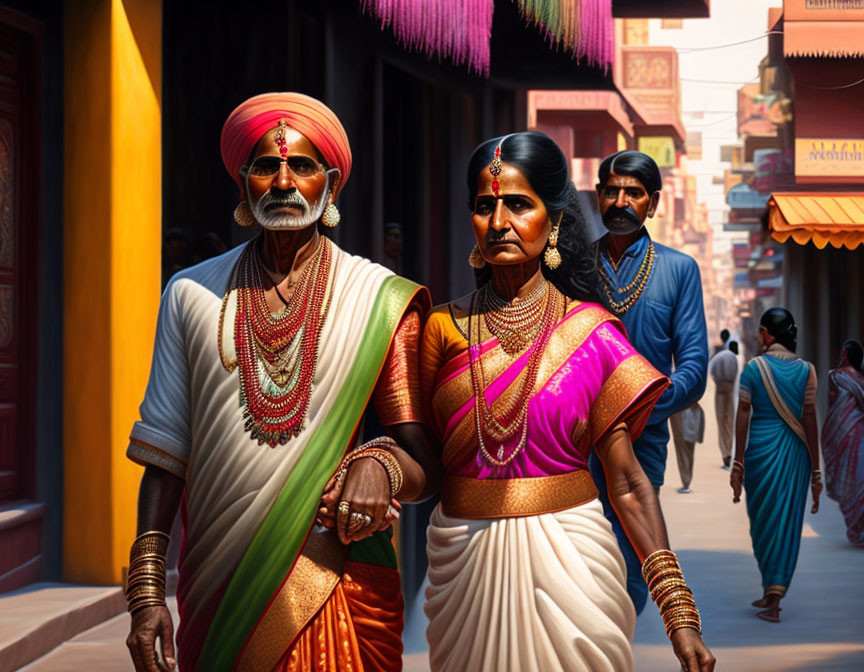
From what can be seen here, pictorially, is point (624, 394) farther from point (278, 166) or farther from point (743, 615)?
point (743, 615)

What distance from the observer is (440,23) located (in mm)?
8281

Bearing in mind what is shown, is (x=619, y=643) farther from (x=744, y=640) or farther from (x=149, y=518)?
(x=744, y=640)

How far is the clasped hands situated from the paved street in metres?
3.67

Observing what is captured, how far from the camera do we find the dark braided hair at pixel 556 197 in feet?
11.3

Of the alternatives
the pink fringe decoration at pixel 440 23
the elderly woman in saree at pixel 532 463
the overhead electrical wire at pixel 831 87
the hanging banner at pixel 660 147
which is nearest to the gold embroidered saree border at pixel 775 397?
the pink fringe decoration at pixel 440 23

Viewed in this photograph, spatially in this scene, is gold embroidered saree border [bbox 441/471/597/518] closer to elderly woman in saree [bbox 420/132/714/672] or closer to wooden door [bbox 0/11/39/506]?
elderly woman in saree [bbox 420/132/714/672]

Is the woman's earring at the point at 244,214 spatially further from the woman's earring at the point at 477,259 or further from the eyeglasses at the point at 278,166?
the woman's earring at the point at 477,259

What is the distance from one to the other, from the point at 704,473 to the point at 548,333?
1560 centimetres

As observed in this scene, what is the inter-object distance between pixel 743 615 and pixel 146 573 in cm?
591

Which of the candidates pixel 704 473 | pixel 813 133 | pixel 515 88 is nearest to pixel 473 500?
pixel 515 88

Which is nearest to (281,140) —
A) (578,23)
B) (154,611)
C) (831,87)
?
(154,611)

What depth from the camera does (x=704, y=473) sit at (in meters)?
18.6

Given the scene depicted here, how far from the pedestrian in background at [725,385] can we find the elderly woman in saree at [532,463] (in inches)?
564

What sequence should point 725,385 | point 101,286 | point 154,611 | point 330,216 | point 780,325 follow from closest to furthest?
point 154,611, point 330,216, point 101,286, point 780,325, point 725,385
